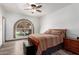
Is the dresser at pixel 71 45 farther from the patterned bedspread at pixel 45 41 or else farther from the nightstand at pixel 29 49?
the nightstand at pixel 29 49

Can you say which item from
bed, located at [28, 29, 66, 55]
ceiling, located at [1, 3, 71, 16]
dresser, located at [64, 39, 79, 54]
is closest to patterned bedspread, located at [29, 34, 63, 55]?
bed, located at [28, 29, 66, 55]

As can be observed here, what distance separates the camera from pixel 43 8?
1783mm

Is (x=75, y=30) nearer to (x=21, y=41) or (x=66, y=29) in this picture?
(x=66, y=29)

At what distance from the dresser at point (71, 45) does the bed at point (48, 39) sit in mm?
121

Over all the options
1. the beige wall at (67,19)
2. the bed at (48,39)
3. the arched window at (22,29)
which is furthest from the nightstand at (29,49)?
the beige wall at (67,19)

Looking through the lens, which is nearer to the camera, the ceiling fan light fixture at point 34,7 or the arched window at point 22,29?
the ceiling fan light fixture at point 34,7

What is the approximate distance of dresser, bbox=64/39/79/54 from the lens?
1766mm

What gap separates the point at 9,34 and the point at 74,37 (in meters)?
1.33

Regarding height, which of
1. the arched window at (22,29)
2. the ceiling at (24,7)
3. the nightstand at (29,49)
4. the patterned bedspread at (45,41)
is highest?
the ceiling at (24,7)

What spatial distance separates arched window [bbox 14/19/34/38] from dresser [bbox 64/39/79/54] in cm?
76

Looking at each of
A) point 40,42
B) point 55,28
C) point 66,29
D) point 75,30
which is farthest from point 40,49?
point 75,30

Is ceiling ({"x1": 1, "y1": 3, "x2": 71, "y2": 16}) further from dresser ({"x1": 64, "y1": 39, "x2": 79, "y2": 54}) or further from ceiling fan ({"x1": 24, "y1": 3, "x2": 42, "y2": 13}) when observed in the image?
dresser ({"x1": 64, "y1": 39, "x2": 79, "y2": 54})

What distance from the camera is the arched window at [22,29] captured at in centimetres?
187

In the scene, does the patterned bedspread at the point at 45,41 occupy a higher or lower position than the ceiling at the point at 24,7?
lower
